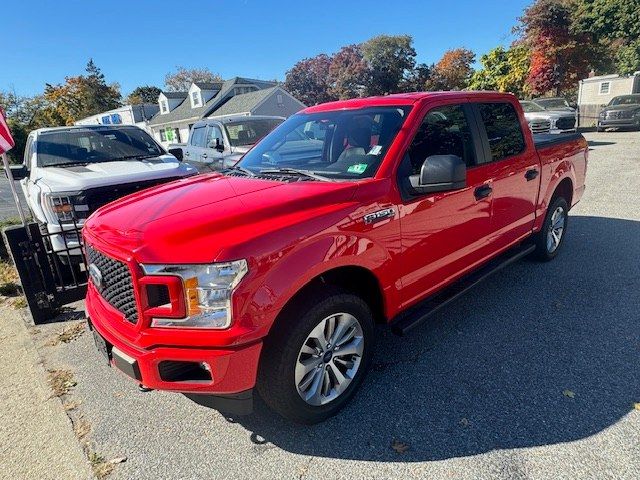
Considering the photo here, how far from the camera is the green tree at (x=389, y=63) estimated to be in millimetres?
55469

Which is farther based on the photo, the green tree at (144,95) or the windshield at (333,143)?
the green tree at (144,95)

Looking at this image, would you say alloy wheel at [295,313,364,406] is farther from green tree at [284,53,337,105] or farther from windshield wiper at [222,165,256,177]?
green tree at [284,53,337,105]

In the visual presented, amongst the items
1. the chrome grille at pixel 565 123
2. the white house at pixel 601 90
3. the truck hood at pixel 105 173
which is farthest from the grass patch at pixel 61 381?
the white house at pixel 601 90

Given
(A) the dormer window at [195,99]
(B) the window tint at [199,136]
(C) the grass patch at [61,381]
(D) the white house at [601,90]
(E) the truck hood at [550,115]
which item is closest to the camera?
(C) the grass patch at [61,381]

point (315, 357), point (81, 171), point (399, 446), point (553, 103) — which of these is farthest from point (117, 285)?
point (553, 103)

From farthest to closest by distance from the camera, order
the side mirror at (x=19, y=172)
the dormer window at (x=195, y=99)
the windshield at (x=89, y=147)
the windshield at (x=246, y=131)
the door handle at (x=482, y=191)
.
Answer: the dormer window at (x=195, y=99) < the windshield at (x=246, y=131) < the windshield at (x=89, y=147) < the side mirror at (x=19, y=172) < the door handle at (x=482, y=191)

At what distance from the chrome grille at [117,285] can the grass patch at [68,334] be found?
1789 millimetres

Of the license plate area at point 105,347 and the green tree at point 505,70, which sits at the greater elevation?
the green tree at point 505,70

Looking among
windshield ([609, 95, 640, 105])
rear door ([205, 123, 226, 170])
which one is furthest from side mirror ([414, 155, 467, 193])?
windshield ([609, 95, 640, 105])

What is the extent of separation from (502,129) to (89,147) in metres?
5.40

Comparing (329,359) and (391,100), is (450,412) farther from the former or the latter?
(391,100)

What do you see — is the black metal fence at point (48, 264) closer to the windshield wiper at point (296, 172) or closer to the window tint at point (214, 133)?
the windshield wiper at point (296, 172)

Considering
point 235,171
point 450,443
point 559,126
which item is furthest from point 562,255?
point 559,126

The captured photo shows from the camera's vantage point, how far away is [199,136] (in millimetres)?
10922
